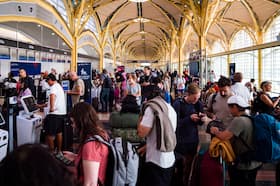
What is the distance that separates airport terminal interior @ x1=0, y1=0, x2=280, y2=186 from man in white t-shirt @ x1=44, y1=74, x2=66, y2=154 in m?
0.24

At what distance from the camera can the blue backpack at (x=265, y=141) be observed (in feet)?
10.7

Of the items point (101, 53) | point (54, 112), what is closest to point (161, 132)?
point (54, 112)

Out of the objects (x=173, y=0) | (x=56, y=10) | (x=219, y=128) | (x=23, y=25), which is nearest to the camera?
(x=219, y=128)

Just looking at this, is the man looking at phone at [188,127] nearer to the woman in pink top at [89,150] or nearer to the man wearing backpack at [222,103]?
the man wearing backpack at [222,103]

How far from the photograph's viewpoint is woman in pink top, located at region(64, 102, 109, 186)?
2.27 metres

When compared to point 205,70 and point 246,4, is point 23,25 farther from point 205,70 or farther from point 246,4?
point 246,4

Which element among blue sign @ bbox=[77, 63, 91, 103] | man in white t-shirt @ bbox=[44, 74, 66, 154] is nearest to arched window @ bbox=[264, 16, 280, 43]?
blue sign @ bbox=[77, 63, 91, 103]

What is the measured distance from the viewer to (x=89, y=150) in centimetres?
229

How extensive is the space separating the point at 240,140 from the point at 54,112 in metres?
3.95

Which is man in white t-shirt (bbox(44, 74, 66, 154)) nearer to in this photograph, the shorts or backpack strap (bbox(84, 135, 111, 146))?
the shorts

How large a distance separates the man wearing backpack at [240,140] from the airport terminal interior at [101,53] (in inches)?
27.2

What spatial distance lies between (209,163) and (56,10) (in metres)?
18.5

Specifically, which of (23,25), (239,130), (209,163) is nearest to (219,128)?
(239,130)

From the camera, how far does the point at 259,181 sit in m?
5.35
